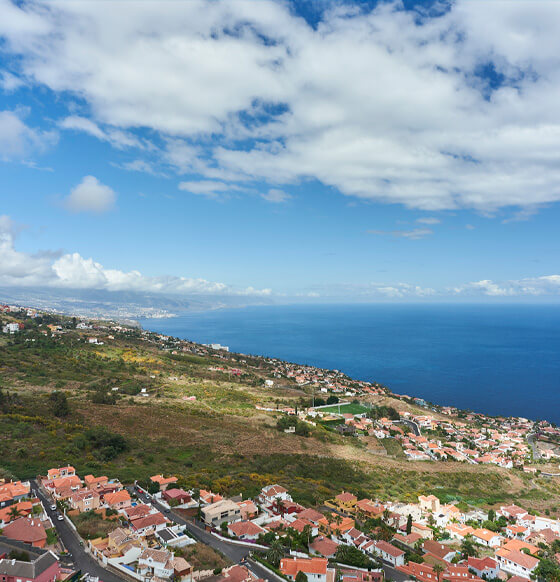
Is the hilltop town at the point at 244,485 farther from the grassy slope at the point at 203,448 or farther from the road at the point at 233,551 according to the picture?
the grassy slope at the point at 203,448

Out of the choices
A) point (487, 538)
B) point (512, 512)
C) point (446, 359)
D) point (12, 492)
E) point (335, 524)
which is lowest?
point (446, 359)

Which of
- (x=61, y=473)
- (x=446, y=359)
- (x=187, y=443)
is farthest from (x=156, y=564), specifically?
(x=446, y=359)

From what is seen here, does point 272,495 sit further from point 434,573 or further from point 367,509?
point 434,573

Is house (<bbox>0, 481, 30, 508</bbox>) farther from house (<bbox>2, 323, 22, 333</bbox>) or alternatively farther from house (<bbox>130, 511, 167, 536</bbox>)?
house (<bbox>2, 323, 22, 333</bbox>)

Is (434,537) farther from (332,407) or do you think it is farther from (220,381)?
(220,381)

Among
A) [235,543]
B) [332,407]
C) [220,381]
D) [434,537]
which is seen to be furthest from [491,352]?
[235,543]

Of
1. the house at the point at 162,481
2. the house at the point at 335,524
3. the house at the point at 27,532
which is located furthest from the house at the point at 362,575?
the house at the point at 27,532
